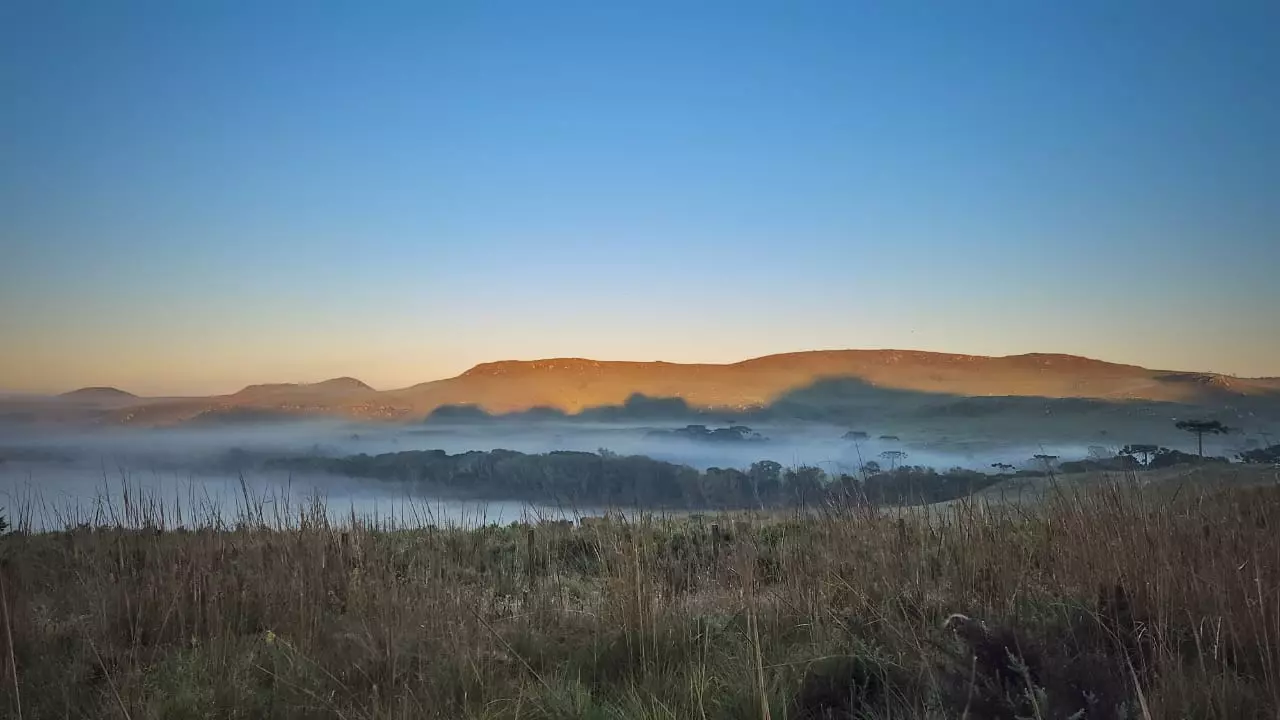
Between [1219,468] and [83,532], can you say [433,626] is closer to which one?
[83,532]

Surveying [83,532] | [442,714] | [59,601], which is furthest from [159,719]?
[83,532]

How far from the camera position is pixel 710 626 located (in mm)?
5906

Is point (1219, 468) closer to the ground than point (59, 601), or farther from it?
farther from it

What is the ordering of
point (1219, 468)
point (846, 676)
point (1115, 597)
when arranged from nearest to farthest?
point (846, 676) → point (1115, 597) → point (1219, 468)

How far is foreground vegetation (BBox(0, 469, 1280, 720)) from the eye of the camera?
4000 millimetres

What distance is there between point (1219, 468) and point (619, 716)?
7572 mm

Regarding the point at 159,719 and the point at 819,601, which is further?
the point at 819,601

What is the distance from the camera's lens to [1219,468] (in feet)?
28.4

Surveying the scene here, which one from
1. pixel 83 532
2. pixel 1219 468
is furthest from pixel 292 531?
pixel 1219 468

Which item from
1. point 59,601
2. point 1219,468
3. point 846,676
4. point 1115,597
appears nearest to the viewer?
point 846,676

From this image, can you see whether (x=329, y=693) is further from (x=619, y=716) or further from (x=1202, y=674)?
(x=1202, y=674)

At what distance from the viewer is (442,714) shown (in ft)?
14.0

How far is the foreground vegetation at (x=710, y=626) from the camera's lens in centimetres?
400

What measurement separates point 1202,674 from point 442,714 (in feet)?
11.9
